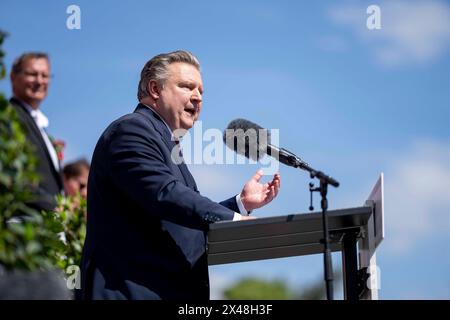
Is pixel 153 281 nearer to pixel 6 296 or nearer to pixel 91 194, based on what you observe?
pixel 91 194

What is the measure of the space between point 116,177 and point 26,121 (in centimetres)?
60

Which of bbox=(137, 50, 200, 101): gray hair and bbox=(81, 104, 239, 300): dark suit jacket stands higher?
bbox=(137, 50, 200, 101): gray hair

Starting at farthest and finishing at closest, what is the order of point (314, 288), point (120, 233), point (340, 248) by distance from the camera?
point (314, 288) → point (340, 248) → point (120, 233)

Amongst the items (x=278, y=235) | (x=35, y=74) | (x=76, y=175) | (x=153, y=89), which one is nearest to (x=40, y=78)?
(x=35, y=74)

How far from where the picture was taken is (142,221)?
499 centimetres

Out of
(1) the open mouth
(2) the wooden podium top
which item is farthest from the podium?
(1) the open mouth

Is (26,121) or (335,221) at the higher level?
(26,121)

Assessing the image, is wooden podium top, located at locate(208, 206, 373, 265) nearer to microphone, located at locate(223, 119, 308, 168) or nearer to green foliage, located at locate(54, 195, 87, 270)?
microphone, located at locate(223, 119, 308, 168)

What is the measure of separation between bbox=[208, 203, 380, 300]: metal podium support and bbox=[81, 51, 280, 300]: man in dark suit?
0.14 metres

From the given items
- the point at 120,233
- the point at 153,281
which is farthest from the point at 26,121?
the point at 153,281

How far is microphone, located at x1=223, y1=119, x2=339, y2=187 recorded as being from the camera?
487cm

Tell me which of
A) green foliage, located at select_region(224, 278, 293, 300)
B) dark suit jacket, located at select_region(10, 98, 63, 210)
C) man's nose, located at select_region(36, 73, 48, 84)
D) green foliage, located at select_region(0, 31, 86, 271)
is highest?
green foliage, located at select_region(224, 278, 293, 300)

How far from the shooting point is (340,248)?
5344mm

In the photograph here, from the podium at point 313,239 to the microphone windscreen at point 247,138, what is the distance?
1.73 feet
